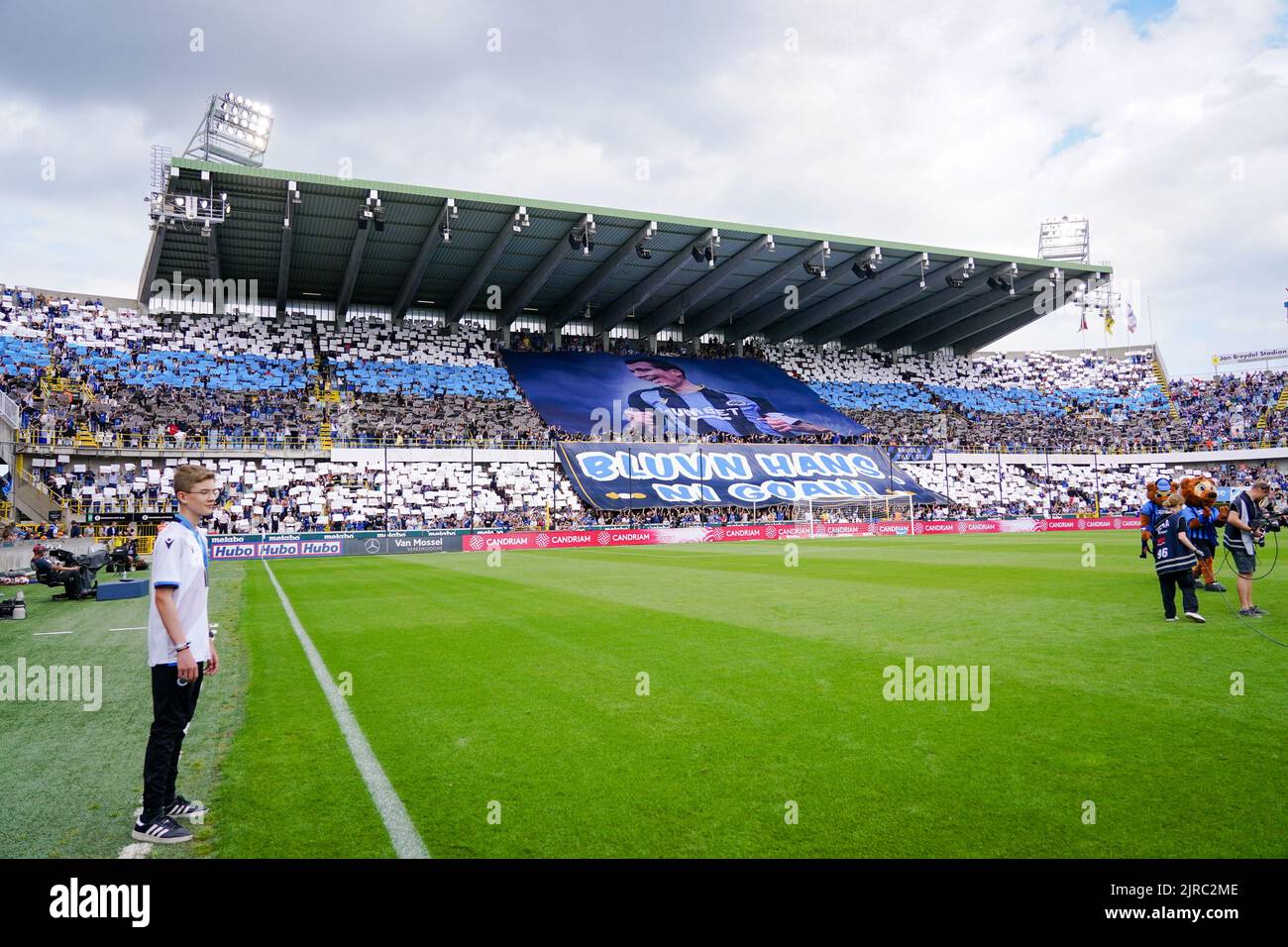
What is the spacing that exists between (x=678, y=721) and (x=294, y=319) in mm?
56705

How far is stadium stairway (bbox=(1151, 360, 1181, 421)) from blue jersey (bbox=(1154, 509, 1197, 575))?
2661 inches

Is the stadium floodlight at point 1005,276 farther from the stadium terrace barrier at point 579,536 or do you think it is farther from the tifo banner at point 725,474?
the stadium terrace barrier at point 579,536

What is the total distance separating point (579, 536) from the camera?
40156 millimetres

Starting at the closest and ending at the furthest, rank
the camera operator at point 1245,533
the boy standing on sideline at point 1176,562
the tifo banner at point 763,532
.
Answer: the camera operator at point 1245,533, the boy standing on sideline at point 1176,562, the tifo banner at point 763,532

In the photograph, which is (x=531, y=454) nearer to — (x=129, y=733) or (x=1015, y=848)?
(x=129, y=733)

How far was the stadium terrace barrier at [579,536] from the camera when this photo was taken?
34.3 metres

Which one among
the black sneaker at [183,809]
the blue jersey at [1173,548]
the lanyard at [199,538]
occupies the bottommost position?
the black sneaker at [183,809]

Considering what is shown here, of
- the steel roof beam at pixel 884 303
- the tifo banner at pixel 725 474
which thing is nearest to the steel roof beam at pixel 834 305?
the steel roof beam at pixel 884 303

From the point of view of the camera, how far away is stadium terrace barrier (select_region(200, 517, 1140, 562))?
34.3 m

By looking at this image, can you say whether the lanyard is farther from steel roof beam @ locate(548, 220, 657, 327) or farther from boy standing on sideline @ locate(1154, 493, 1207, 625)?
steel roof beam @ locate(548, 220, 657, 327)

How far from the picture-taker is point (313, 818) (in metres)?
4.87

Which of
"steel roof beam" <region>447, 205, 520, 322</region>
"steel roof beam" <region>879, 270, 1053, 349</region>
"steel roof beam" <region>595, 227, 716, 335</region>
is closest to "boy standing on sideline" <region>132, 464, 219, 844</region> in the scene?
"steel roof beam" <region>447, 205, 520, 322</region>

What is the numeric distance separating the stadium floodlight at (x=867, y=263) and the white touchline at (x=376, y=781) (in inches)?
1997
